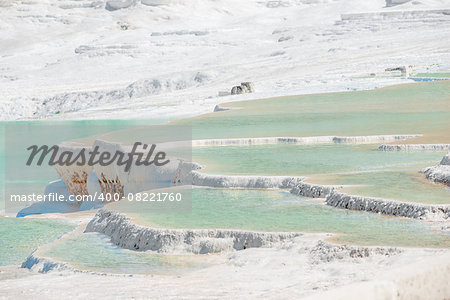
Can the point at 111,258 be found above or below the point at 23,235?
above

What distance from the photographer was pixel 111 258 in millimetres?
7773

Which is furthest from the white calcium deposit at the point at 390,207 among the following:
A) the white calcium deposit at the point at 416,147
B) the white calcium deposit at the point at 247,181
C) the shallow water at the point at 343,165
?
the white calcium deposit at the point at 416,147

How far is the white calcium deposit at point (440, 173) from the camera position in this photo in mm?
9125

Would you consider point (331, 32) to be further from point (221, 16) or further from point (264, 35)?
point (221, 16)

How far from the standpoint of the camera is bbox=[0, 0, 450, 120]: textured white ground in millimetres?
32500

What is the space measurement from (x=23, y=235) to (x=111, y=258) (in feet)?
12.8

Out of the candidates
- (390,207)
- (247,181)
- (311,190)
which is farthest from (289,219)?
(247,181)

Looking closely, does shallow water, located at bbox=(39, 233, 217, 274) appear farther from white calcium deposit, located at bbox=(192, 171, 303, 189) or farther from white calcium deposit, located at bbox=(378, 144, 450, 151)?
white calcium deposit, located at bbox=(378, 144, 450, 151)

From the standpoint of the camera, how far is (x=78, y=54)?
57500mm

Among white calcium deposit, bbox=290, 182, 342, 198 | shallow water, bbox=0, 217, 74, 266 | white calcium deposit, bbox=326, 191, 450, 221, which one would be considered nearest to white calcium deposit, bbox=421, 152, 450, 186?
white calcium deposit, bbox=290, 182, 342, 198

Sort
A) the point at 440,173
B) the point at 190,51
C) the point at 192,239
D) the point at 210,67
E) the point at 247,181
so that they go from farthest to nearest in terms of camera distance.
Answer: the point at 190,51
the point at 210,67
the point at 247,181
the point at 440,173
the point at 192,239

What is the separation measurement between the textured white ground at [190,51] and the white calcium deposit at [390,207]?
55.7 feet

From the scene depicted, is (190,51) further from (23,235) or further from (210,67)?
(23,235)

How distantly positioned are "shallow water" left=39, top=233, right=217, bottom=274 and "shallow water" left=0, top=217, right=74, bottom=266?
1.20 metres
